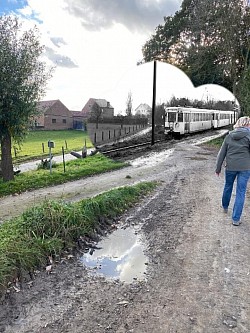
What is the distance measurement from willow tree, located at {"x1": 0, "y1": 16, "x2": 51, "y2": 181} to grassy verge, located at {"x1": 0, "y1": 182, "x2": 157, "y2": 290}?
6.21 meters

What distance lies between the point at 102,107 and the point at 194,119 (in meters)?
3.33

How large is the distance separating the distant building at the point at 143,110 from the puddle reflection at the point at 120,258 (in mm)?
2470

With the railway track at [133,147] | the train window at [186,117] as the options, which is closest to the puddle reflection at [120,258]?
the railway track at [133,147]

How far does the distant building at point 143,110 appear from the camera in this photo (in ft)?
20.6

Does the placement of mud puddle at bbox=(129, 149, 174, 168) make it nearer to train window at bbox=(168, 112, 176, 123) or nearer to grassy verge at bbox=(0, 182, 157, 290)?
train window at bbox=(168, 112, 176, 123)

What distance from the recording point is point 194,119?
8.45 meters

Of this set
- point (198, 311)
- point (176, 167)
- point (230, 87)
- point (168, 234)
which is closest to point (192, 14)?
point (230, 87)

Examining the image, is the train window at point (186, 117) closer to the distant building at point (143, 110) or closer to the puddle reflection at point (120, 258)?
the distant building at point (143, 110)

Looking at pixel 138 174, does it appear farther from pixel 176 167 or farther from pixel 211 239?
pixel 211 239

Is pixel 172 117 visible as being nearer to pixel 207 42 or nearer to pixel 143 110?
pixel 143 110

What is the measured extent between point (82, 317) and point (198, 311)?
1.05 meters

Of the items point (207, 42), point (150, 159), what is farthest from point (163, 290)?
point (207, 42)

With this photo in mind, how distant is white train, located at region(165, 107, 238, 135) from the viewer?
6898mm

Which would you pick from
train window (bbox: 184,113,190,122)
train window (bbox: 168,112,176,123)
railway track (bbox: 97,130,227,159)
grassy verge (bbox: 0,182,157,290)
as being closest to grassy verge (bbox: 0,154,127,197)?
railway track (bbox: 97,130,227,159)
